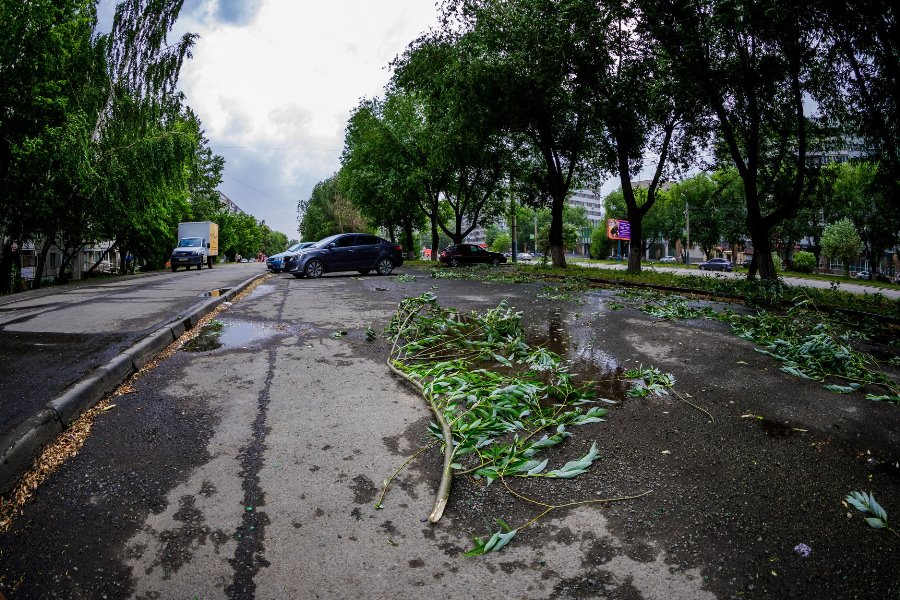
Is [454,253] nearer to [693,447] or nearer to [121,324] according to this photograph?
[121,324]

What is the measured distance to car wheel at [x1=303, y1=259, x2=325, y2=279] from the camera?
20.1 m

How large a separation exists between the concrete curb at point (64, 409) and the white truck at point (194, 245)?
1187 inches

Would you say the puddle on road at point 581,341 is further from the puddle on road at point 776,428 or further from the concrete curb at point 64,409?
the concrete curb at point 64,409

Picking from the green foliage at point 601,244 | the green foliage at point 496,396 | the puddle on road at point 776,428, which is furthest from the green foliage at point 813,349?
the green foliage at point 601,244

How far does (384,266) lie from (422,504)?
746 inches

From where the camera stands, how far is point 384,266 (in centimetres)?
2148

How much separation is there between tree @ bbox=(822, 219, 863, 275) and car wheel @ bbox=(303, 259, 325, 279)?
49.2m

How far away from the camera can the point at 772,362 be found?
5898 mm

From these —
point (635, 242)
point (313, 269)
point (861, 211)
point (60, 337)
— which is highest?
point (861, 211)

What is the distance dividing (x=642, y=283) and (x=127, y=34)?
854 inches

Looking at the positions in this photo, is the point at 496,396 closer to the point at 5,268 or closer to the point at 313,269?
the point at 313,269

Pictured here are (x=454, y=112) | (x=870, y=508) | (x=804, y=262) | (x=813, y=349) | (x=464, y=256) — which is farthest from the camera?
(x=804, y=262)

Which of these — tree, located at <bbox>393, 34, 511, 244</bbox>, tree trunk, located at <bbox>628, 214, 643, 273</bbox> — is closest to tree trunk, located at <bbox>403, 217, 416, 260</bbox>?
tree, located at <bbox>393, 34, 511, 244</bbox>

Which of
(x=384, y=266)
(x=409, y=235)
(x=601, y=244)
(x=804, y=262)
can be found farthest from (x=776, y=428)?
(x=601, y=244)
